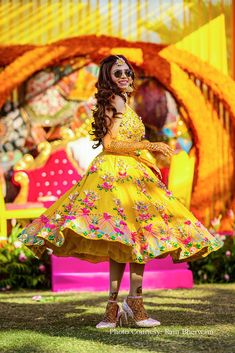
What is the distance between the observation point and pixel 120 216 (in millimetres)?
3920

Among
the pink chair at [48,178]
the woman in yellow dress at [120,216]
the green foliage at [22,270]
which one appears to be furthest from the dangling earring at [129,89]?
the pink chair at [48,178]

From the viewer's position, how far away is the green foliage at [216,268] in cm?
677

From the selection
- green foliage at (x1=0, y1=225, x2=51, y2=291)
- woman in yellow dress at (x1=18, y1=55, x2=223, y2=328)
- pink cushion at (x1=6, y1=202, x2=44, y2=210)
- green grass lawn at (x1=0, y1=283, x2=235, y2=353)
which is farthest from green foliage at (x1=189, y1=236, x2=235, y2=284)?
woman in yellow dress at (x1=18, y1=55, x2=223, y2=328)

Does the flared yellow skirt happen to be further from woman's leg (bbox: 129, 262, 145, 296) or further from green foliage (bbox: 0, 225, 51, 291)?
green foliage (bbox: 0, 225, 51, 291)

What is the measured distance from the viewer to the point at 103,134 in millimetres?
4172

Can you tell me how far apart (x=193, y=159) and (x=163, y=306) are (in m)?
3.13

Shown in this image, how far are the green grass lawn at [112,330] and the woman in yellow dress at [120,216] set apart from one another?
22cm

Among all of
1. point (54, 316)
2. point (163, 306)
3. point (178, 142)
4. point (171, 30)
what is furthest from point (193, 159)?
point (54, 316)

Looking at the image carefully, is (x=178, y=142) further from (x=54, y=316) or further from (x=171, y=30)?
(x=54, y=316)

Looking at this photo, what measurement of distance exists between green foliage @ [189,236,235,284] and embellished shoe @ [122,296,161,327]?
275 cm

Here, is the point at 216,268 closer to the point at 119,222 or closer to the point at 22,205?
the point at 22,205

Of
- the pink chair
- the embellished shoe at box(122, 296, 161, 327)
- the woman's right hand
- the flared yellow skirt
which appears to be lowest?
the embellished shoe at box(122, 296, 161, 327)

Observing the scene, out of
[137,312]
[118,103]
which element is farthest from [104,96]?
[137,312]

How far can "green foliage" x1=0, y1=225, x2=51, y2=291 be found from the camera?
6.57 meters
